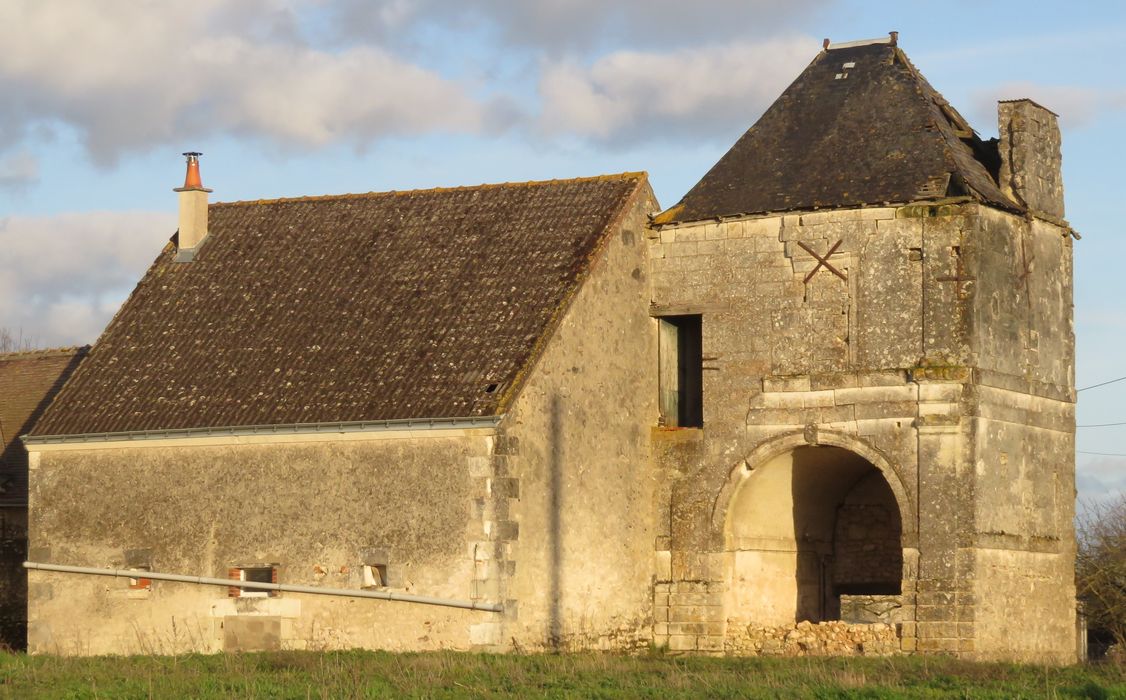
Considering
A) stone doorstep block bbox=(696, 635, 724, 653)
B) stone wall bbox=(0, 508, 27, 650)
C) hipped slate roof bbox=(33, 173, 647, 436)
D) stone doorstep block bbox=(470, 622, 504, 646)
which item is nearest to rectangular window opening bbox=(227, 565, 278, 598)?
hipped slate roof bbox=(33, 173, 647, 436)

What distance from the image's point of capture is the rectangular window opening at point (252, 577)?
25812 millimetres

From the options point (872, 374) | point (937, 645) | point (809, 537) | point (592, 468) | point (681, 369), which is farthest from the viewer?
point (809, 537)

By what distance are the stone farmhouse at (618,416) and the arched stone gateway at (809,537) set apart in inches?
2.3

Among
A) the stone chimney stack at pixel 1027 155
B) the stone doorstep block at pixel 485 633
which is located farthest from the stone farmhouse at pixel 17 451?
the stone chimney stack at pixel 1027 155

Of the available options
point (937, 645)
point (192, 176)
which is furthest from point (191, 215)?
point (937, 645)

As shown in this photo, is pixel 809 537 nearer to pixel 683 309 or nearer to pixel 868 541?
pixel 868 541

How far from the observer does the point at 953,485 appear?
25891 mm

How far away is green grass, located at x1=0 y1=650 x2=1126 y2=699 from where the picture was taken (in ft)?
64.8

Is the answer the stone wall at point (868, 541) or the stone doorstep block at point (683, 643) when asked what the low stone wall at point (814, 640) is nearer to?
the stone doorstep block at point (683, 643)

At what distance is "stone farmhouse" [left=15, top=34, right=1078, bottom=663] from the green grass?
5.79 ft

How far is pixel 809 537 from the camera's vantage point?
29391mm

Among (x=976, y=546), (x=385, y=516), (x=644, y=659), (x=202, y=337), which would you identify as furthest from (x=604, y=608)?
(x=202, y=337)

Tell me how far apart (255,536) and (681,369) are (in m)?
7.21

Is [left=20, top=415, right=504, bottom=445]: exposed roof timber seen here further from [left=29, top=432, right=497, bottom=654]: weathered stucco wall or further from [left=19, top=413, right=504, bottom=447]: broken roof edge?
[left=29, top=432, right=497, bottom=654]: weathered stucco wall
